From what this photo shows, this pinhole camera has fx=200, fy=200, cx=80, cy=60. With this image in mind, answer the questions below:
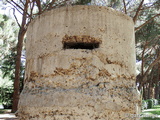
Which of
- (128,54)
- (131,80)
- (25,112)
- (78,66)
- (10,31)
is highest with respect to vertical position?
(10,31)

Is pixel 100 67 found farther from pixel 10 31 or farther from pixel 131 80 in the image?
pixel 10 31

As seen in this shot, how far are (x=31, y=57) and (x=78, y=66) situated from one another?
863 millimetres

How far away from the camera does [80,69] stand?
286 centimetres

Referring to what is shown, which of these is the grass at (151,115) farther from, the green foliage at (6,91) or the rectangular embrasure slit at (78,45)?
the green foliage at (6,91)

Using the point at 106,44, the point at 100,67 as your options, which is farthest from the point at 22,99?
the point at 106,44

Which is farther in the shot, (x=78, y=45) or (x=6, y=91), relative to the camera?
(x=6, y=91)

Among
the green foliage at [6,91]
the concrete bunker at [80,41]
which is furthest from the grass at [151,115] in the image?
the green foliage at [6,91]

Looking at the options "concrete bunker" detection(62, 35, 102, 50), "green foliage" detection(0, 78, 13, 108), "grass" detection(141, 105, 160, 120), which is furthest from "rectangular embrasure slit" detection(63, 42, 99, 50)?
"green foliage" detection(0, 78, 13, 108)

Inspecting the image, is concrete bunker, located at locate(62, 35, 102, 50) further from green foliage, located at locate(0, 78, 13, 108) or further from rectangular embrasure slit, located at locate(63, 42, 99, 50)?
green foliage, located at locate(0, 78, 13, 108)

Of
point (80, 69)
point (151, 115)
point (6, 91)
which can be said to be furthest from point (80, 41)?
point (6, 91)

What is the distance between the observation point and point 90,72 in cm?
283

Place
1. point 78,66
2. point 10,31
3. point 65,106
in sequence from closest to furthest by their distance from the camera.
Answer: point 65,106, point 78,66, point 10,31

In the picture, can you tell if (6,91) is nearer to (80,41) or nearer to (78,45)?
(78,45)

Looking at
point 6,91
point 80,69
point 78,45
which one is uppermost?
point 78,45
